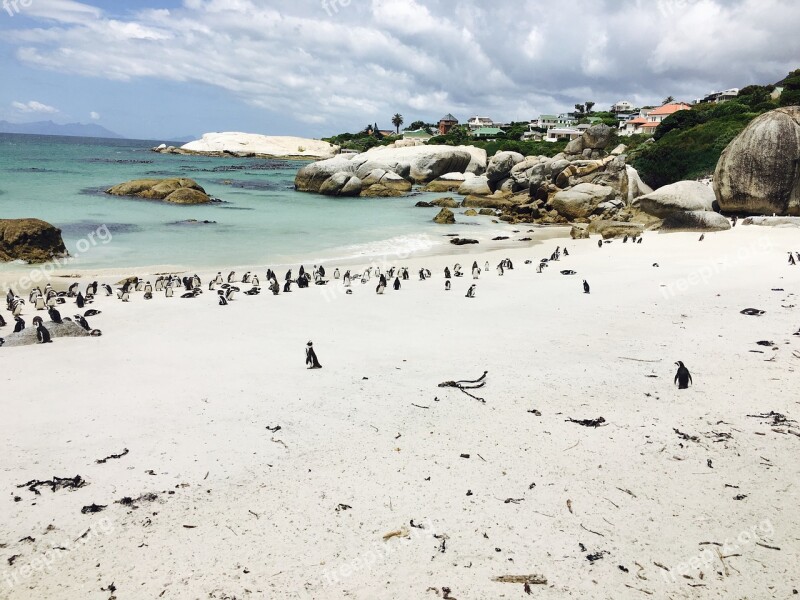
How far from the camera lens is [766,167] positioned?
912 inches

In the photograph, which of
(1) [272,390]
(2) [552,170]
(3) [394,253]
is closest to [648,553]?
(1) [272,390]

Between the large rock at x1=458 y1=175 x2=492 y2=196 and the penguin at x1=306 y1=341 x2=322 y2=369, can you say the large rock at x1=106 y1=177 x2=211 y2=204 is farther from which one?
the penguin at x1=306 y1=341 x2=322 y2=369

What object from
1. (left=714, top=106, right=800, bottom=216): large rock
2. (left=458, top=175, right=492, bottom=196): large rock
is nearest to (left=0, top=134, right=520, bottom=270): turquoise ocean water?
(left=458, top=175, right=492, bottom=196): large rock

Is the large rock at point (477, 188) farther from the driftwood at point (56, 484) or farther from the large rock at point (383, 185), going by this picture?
the driftwood at point (56, 484)

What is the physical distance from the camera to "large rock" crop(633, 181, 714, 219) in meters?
26.0

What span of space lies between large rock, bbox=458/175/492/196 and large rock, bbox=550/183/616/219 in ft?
48.1

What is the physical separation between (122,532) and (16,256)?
62.0 feet

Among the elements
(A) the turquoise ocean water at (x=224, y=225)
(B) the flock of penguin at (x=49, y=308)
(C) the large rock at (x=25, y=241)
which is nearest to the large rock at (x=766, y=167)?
(A) the turquoise ocean water at (x=224, y=225)

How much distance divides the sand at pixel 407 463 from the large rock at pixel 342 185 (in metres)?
44.6

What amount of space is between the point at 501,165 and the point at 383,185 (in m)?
13.0

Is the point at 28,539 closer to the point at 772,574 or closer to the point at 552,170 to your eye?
the point at 772,574

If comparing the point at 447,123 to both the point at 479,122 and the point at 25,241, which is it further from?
the point at 25,241

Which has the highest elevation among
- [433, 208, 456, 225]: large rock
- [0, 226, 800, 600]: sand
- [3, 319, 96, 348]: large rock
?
[433, 208, 456, 225]: large rock

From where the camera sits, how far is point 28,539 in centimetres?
460
